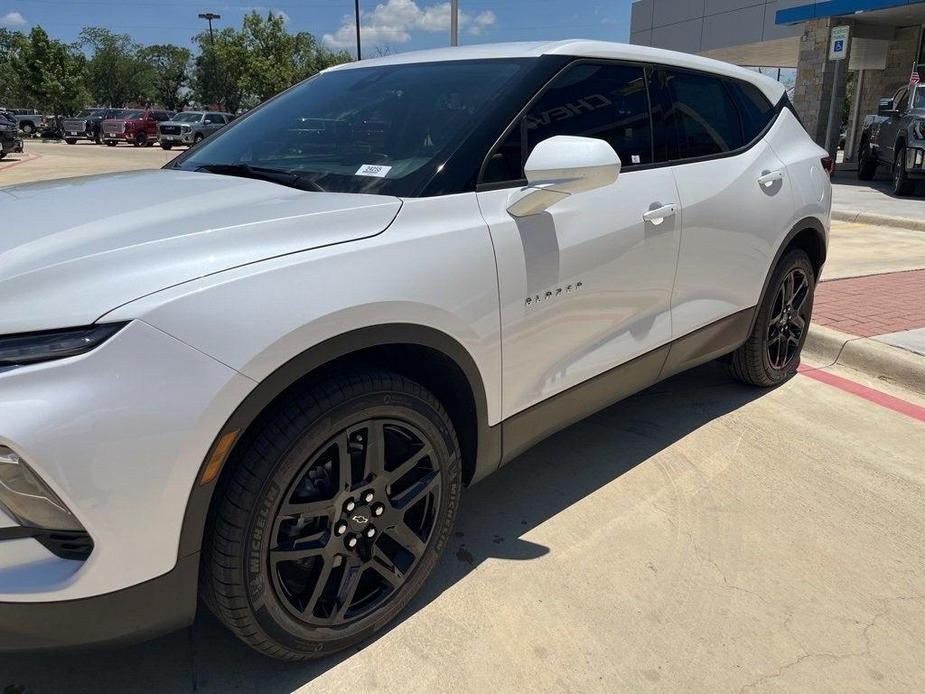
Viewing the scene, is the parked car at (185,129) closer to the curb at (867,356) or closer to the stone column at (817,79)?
the stone column at (817,79)

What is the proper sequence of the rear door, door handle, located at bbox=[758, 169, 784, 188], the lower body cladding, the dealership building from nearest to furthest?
the lower body cladding → the rear door → door handle, located at bbox=[758, 169, 784, 188] → the dealership building

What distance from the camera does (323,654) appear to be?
2084 millimetres

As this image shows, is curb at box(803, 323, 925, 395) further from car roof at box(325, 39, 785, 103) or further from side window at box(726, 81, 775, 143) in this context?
car roof at box(325, 39, 785, 103)

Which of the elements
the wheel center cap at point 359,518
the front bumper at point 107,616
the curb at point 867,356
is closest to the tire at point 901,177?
the curb at point 867,356

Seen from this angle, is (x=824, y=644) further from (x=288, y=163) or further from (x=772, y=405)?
(x=288, y=163)

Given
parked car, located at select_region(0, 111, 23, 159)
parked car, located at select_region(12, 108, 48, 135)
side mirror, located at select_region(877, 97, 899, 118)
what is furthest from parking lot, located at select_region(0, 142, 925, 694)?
parked car, located at select_region(12, 108, 48, 135)

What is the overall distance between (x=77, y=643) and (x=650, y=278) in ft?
7.27

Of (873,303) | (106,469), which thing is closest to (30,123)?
(873,303)

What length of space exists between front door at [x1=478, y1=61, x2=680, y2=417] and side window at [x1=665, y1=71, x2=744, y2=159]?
224 mm

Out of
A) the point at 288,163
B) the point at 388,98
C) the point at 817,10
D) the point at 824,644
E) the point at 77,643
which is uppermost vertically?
the point at 817,10

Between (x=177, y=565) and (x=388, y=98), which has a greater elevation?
(x=388, y=98)

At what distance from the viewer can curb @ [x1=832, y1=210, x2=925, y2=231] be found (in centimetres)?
941

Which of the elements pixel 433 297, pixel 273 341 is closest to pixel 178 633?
pixel 273 341

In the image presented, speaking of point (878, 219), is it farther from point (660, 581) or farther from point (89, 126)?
point (89, 126)
